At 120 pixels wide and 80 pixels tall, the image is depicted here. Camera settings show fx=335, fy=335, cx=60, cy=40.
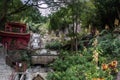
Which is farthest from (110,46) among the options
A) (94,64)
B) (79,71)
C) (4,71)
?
(4,71)

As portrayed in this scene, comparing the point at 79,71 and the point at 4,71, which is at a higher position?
the point at 79,71

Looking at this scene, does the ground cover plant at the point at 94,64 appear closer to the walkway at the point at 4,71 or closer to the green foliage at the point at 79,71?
the green foliage at the point at 79,71

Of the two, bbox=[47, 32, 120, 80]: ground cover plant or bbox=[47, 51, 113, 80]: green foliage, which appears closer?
bbox=[47, 51, 113, 80]: green foliage

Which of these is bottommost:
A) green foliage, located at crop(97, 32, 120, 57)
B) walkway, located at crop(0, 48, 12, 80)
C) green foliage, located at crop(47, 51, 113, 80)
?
walkway, located at crop(0, 48, 12, 80)

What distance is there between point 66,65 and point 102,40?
2.71 meters

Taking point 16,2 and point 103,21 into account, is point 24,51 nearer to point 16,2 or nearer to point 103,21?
point 16,2

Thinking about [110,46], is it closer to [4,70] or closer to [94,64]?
[94,64]

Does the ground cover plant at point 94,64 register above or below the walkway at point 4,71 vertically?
above

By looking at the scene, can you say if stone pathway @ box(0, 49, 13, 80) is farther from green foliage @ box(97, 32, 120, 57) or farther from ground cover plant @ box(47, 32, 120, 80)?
green foliage @ box(97, 32, 120, 57)

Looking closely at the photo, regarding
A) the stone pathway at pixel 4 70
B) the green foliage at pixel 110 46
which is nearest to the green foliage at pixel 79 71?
the green foliage at pixel 110 46

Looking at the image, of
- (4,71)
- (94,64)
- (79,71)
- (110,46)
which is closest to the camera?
(79,71)

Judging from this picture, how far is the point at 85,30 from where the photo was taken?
1953 cm

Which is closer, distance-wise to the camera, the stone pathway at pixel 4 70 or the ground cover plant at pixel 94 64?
the ground cover plant at pixel 94 64

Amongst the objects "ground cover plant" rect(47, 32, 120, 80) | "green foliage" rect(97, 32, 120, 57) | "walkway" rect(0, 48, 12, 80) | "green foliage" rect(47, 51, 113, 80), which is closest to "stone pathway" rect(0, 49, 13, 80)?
"walkway" rect(0, 48, 12, 80)
